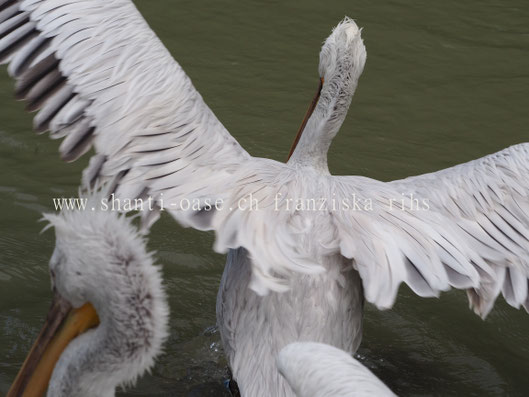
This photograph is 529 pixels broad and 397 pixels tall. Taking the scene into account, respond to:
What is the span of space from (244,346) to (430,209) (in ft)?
2.89

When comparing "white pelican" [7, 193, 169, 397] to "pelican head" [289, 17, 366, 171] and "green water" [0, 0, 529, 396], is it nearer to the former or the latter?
"green water" [0, 0, 529, 396]

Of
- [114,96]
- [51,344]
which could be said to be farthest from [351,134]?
[51,344]

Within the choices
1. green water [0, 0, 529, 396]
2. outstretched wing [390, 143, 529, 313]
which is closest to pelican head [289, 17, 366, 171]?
outstretched wing [390, 143, 529, 313]

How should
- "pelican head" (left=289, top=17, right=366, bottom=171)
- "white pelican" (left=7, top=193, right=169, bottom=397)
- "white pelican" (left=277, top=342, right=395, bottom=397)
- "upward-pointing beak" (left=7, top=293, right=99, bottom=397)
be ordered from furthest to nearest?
1. "pelican head" (left=289, top=17, right=366, bottom=171)
2. "upward-pointing beak" (left=7, top=293, right=99, bottom=397)
3. "white pelican" (left=7, top=193, right=169, bottom=397)
4. "white pelican" (left=277, top=342, right=395, bottom=397)

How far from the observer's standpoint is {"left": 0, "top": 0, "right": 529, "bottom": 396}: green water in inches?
166

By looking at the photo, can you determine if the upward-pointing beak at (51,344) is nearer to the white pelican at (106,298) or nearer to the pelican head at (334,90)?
the white pelican at (106,298)

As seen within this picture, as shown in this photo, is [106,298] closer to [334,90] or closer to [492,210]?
[492,210]

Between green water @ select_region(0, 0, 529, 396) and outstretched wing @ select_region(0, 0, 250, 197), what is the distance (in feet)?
3.35

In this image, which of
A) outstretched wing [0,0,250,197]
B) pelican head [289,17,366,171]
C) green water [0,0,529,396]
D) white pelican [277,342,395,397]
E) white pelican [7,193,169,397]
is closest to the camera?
white pelican [277,342,395,397]

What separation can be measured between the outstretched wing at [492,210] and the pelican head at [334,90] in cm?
53

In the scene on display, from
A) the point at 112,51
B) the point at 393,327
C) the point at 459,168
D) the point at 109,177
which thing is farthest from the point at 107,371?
the point at 393,327

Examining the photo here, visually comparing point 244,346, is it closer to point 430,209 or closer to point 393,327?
point 430,209

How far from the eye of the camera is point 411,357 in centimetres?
430

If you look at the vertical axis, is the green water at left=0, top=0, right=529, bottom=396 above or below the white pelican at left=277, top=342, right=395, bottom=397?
below
